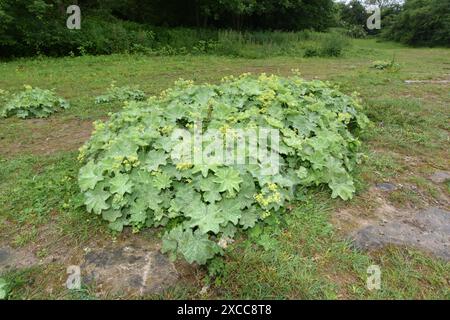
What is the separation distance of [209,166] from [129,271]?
32.5 inches

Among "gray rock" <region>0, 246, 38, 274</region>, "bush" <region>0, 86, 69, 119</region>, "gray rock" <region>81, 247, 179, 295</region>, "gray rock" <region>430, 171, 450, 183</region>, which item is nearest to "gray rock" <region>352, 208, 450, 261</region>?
"gray rock" <region>430, 171, 450, 183</region>

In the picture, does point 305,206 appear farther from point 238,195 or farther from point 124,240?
point 124,240

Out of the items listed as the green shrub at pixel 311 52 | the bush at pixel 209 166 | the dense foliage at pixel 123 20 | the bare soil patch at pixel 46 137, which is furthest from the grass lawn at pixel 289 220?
the green shrub at pixel 311 52

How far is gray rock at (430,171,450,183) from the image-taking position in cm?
316

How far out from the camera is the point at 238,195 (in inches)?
95.5

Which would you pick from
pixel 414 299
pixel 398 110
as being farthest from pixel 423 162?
pixel 414 299

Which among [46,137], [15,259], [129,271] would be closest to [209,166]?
[129,271]

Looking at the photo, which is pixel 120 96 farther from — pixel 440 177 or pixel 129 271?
pixel 440 177

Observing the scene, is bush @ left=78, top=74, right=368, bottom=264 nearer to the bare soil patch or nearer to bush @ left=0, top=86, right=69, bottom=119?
the bare soil patch

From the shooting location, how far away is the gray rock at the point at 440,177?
3164 millimetres

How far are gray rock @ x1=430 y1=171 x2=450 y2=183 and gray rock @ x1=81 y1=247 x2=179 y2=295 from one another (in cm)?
239

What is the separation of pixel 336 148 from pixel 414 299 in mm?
1309

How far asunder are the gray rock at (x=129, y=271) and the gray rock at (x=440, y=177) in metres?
2.39

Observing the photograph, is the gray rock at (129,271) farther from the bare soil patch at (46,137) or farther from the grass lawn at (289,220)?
the bare soil patch at (46,137)
